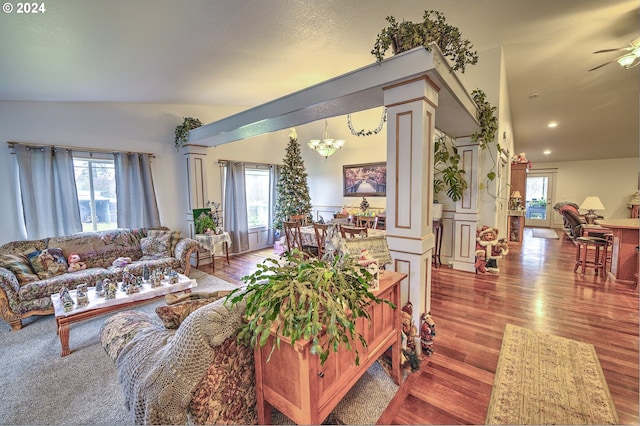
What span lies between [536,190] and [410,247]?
36.7 feet

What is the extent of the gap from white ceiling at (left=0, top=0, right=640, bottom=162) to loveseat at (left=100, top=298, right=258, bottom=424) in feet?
7.41

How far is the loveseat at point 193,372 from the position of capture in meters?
1.25

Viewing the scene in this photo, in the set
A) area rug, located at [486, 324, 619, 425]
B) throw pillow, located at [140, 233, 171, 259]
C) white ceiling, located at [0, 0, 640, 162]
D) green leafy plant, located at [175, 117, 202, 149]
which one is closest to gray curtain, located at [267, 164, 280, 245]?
white ceiling, located at [0, 0, 640, 162]

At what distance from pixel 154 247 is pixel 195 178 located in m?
1.54

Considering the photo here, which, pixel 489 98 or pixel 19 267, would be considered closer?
pixel 19 267

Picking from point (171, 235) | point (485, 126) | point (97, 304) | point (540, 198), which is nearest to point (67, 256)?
point (171, 235)

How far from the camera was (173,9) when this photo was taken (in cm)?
201

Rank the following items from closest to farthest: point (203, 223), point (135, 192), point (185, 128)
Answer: point (135, 192), point (185, 128), point (203, 223)

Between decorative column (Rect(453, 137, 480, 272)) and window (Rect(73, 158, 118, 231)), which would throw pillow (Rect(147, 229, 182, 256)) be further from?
decorative column (Rect(453, 137, 480, 272))

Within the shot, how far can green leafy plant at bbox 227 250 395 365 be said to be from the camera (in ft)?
3.65

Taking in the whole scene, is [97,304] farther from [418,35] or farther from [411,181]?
[418,35]

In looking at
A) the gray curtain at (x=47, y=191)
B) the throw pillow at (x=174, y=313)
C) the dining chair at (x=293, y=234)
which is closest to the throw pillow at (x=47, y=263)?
the gray curtain at (x=47, y=191)

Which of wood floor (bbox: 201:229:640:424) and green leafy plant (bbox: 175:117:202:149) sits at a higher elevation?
green leafy plant (bbox: 175:117:202:149)

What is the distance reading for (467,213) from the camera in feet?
14.5
